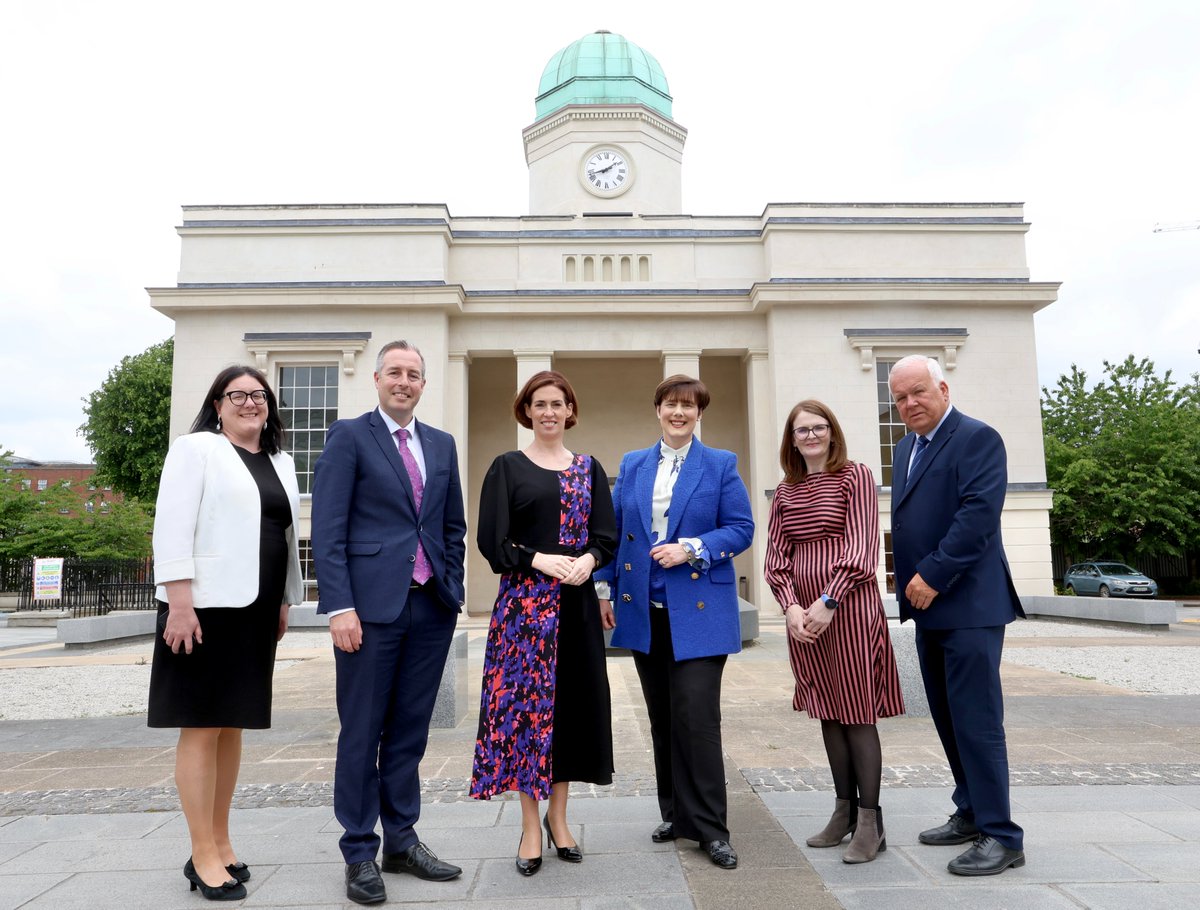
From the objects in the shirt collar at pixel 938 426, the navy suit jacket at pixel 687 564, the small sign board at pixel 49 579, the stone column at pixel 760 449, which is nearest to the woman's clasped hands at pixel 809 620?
the navy suit jacket at pixel 687 564

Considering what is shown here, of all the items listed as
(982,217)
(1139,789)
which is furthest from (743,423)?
(1139,789)

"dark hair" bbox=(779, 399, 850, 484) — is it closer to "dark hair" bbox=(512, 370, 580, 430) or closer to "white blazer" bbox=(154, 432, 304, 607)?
"dark hair" bbox=(512, 370, 580, 430)

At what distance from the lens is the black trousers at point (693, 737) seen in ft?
12.0

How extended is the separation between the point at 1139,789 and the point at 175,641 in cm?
505

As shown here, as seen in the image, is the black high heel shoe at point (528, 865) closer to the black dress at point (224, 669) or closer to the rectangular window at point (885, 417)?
the black dress at point (224, 669)

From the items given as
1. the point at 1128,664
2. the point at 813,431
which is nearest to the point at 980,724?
the point at 813,431

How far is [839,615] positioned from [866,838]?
0.94m

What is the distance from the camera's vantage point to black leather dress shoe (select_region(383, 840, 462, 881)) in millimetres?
3438

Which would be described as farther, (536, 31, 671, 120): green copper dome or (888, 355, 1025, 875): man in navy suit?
(536, 31, 671, 120): green copper dome

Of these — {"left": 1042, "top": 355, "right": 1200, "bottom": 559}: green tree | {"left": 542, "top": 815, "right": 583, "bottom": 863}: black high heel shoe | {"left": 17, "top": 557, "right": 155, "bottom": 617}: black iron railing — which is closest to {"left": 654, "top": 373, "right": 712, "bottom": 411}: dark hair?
{"left": 542, "top": 815, "right": 583, "bottom": 863}: black high heel shoe

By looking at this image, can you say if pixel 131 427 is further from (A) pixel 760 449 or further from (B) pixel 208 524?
(B) pixel 208 524

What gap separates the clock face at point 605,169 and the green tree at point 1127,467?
65.0ft

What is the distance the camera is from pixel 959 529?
365cm

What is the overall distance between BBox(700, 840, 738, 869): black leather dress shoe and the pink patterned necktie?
1684 mm
